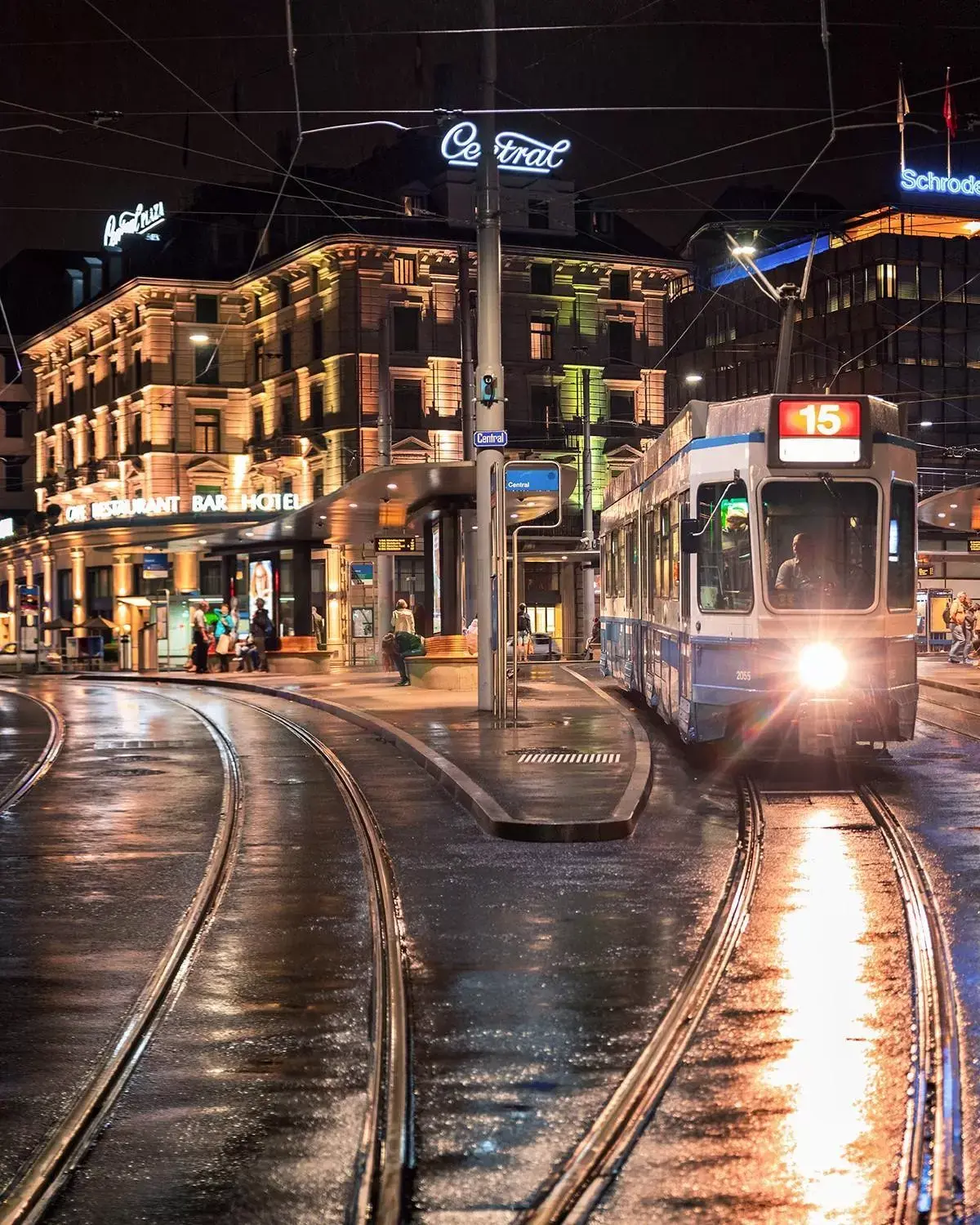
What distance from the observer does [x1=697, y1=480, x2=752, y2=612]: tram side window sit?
15.8 meters

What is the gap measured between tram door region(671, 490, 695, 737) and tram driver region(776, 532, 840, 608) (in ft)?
3.34

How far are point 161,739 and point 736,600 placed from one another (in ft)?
30.1

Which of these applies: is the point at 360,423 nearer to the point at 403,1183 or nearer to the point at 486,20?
the point at 486,20

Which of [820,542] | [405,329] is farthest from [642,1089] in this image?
[405,329]

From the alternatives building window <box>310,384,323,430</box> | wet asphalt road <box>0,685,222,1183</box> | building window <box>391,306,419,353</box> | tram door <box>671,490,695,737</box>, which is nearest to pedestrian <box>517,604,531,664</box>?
building window <box>391,306,419,353</box>

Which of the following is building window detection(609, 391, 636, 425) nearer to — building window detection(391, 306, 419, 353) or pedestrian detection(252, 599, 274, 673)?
building window detection(391, 306, 419, 353)

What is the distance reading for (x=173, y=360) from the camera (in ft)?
237

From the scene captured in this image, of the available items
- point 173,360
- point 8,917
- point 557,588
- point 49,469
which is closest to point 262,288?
point 173,360

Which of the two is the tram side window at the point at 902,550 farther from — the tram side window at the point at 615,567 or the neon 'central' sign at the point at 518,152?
the neon 'central' sign at the point at 518,152

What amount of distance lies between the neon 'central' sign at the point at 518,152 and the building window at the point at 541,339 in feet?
18.5

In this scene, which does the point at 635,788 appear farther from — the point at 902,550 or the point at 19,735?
the point at 19,735

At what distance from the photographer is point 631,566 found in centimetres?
2423

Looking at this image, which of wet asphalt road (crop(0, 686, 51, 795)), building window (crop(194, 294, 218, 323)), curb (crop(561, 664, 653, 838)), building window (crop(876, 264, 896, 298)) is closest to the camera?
curb (crop(561, 664, 653, 838))

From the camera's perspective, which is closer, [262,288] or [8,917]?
[8,917]
